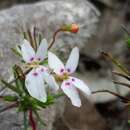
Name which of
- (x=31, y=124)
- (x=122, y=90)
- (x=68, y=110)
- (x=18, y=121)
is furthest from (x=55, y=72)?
(x=122, y=90)

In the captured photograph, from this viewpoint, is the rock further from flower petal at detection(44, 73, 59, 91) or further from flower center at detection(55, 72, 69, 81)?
flower petal at detection(44, 73, 59, 91)

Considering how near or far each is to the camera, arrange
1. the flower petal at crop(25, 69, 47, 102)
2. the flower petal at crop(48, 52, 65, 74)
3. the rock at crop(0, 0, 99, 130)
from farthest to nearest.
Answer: the rock at crop(0, 0, 99, 130), the flower petal at crop(48, 52, 65, 74), the flower petal at crop(25, 69, 47, 102)

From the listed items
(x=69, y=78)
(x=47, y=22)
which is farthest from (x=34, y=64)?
(x=47, y=22)

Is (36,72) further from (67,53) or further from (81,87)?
(67,53)

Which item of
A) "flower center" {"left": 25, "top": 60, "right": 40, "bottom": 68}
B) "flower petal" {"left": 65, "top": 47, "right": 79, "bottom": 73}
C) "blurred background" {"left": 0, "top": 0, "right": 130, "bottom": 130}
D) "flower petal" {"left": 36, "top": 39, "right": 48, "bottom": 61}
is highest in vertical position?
"flower petal" {"left": 36, "top": 39, "right": 48, "bottom": 61}

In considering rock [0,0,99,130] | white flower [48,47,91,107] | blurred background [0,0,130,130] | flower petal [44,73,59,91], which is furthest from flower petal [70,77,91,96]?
rock [0,0,99,130]

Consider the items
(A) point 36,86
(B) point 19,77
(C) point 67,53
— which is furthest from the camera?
(C) point 67,53

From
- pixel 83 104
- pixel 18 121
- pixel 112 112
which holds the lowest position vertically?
pixel 112 112

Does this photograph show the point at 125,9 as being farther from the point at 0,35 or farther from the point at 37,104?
the point at 37,104
